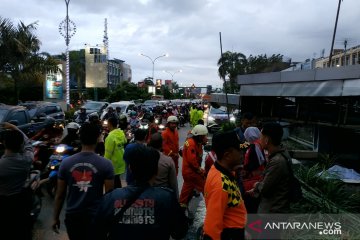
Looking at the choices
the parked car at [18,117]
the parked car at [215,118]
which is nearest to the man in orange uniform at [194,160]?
the parked car at [18,117]

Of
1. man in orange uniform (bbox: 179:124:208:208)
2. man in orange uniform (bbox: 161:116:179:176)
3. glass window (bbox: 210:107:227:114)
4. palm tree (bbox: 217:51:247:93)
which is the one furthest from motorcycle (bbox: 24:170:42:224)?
palm tree (bbox: 217:51:247:93)

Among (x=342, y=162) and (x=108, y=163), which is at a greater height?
(x=108, y=163)

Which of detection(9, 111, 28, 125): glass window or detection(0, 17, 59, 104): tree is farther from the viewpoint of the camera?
detection(0, 17, 59, 104): tree

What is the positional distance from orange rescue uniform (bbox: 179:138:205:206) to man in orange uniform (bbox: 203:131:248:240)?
9.73 feet

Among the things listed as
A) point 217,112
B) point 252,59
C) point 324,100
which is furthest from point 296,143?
point 252,59

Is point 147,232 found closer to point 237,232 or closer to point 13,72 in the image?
point 237,232

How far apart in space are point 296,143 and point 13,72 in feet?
59.4

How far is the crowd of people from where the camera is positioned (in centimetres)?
266

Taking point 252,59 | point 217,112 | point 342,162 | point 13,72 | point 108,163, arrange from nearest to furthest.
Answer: point 108,163, point 342,162, point 13,72, point 217,112, point 252,59

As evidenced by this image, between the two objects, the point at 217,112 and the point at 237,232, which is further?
the point at 217,112

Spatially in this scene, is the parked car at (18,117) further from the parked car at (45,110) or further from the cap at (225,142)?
the cap at (225,142)

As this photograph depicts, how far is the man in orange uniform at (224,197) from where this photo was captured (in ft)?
9.42

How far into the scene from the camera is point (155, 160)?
9.20ft

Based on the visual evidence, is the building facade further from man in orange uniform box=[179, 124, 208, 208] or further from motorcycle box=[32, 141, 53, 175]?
→ man in orange uniform box=[179, 124, 208, 208]
